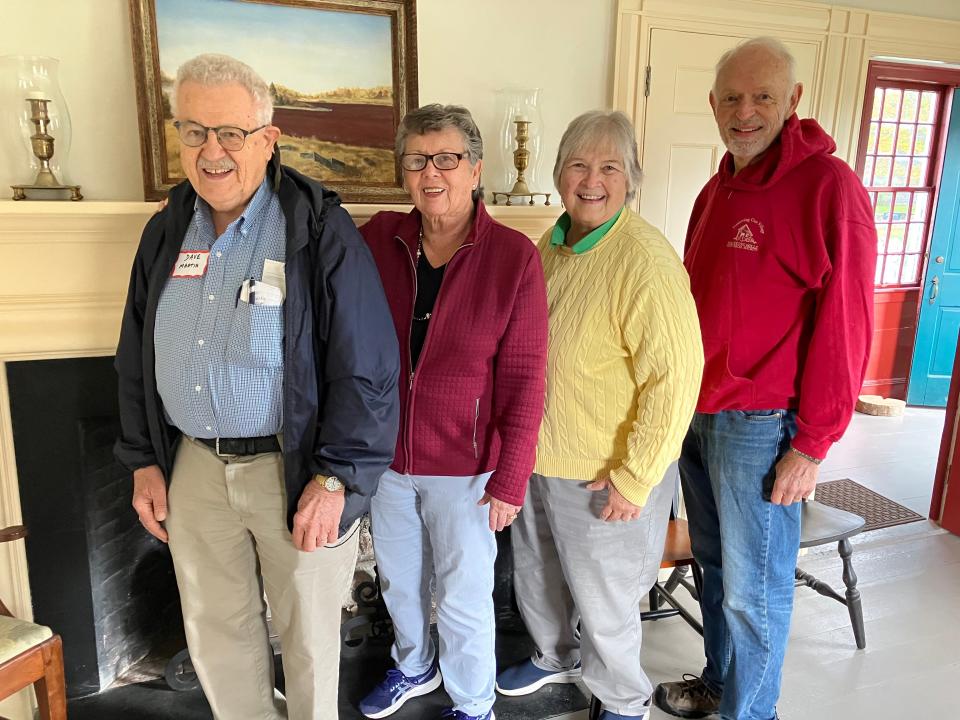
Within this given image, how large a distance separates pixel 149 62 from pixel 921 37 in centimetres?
299

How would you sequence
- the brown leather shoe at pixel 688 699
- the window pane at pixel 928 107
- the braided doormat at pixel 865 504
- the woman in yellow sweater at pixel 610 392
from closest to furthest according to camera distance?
the woman in yellow sweater at pixel 610 392 → the brown leather shoe at pixel 688 699 → the braided doormat at pixel 865 504 → the window pane at pixel 928 107

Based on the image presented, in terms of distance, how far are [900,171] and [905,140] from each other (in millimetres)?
219

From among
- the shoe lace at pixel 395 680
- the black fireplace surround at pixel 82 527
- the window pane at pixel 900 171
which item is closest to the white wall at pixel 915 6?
the window pane at pixel 900 171

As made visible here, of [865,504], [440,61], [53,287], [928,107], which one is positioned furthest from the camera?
[928,107]

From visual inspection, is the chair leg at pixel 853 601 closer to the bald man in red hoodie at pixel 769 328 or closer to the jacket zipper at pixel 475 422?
the bald man in red hoodie at pixel 769 328

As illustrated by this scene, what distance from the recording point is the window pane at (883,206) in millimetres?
5035

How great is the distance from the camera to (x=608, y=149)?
5.45ft

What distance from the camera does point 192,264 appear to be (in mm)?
1465

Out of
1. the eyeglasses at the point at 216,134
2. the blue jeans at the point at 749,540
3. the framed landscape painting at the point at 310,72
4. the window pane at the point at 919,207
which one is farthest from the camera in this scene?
the window pane at the point at 919,207

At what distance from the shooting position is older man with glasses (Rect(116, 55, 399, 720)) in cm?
140

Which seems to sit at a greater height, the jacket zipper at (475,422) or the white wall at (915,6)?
the white wall at (915,6)

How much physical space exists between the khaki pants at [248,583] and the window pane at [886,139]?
4.90 m

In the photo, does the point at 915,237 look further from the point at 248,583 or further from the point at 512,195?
the point at 248,583

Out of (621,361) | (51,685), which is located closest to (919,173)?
(621,361)
